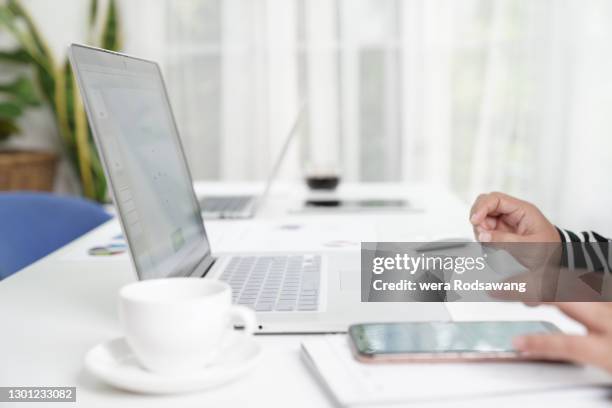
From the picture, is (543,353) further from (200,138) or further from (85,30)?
(85,30)

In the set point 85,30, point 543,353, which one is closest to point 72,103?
point 85,30

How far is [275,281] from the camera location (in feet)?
3.30

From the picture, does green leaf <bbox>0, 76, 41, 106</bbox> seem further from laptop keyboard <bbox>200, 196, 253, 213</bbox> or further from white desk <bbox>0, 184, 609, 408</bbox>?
white desk <bbox>0, 184, 609, 408</bbox>

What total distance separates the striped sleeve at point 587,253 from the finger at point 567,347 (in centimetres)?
50

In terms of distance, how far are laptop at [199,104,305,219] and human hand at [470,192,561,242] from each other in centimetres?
61

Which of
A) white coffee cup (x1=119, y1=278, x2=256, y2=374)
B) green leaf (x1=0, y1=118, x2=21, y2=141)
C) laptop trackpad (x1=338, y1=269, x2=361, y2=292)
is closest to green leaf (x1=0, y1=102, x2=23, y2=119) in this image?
green leaf (x1=0, y1=118, x2=21, y2=141)

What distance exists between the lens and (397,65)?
3.29m

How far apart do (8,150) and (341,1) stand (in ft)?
5.51

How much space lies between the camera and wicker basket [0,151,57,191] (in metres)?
3.12

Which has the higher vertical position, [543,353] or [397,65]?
[397,65]

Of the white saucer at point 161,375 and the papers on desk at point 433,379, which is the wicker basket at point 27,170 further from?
the papers on desk at point 433,379

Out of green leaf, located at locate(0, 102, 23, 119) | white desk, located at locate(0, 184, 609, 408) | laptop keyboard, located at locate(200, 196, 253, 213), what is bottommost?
laptop keyboard, located at locate(200, 196, 253, 213)

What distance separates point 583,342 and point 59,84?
2.97 meters

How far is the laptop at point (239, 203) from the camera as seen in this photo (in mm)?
1677
